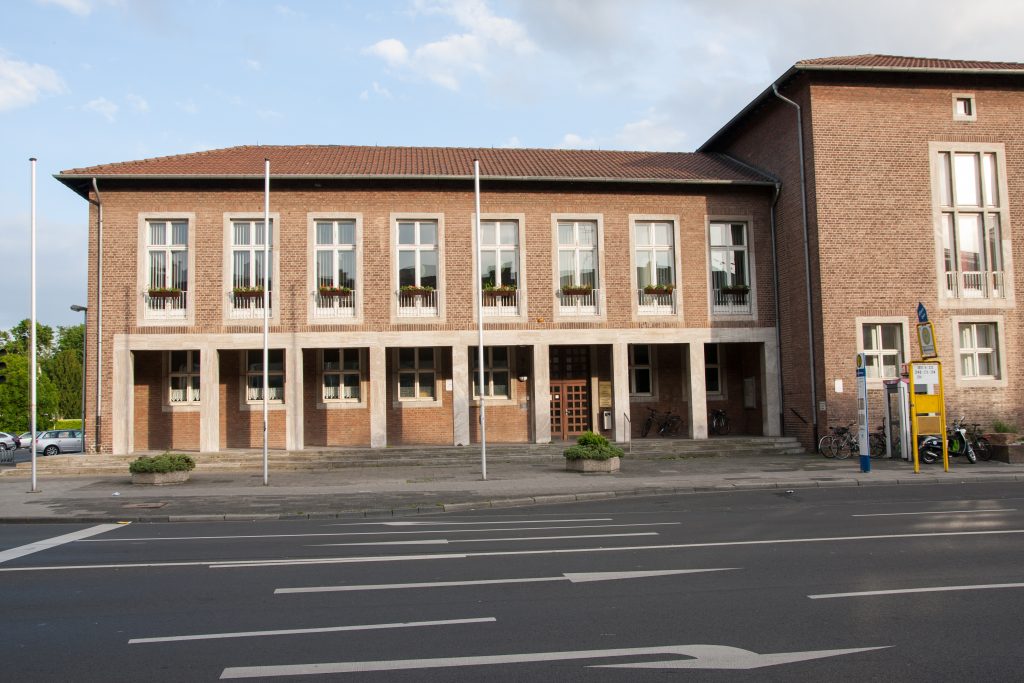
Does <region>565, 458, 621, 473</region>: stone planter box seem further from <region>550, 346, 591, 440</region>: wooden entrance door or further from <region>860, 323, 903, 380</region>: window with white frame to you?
<region>860, 323, 903, 380</region>: window with white frame

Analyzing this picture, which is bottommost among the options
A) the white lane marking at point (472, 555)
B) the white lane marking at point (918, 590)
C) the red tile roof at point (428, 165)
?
the white lane marking at point (472, 555)

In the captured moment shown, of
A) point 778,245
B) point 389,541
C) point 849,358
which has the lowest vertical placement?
point 389,541

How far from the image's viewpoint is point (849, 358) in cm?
2478

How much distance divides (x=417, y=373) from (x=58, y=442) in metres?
24.4

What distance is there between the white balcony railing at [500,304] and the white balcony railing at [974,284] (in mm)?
13361

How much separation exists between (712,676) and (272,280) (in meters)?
22.4

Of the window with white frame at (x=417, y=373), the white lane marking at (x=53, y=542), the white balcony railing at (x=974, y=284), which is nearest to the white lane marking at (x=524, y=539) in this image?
the white lane marking at (x=53, y=542)

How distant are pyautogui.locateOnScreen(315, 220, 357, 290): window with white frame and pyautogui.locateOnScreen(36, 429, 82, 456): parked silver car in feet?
76.0

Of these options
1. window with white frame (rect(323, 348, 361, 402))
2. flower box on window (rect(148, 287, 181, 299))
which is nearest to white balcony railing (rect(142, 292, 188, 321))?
flower box on window (rect(148, 287, 181, 299))

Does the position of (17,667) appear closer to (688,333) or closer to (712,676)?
(712,676)

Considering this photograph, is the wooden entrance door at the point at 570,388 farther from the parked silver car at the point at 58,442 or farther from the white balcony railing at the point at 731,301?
the parked silver car at the point at 58,442

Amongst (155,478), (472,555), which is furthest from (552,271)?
(472,555)

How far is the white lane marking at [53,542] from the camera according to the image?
10.4 metres

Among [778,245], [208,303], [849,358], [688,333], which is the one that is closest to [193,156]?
[208,303]
